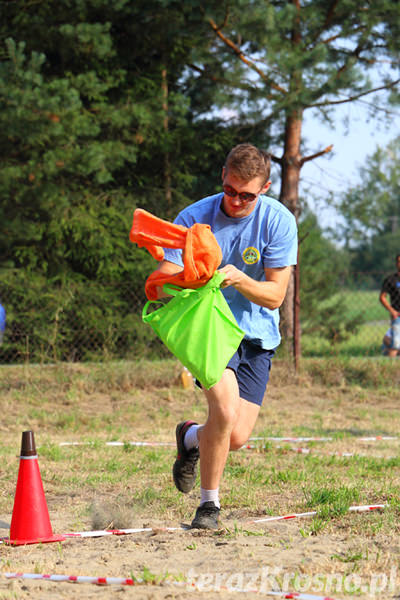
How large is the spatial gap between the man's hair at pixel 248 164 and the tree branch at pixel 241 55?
26.2 ft

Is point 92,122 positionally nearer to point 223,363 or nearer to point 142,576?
point 223,363

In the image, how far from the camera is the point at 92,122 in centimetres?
1245

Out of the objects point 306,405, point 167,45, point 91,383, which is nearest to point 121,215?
point 167,45

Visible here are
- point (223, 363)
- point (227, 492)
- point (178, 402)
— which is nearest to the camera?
point (223, 363)

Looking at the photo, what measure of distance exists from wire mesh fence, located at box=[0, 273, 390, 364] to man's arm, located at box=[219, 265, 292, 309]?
5.53m

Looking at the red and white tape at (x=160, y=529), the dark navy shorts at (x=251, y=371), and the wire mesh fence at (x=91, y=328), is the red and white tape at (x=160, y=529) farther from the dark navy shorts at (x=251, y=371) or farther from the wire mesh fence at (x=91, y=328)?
the wire mesh fence at (x=91, y=328)

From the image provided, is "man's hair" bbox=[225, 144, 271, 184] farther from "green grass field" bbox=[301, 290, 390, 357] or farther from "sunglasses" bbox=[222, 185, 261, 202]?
"green grass field" bbox=[301, 290, 390, 357]

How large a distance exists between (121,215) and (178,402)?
5.23 m

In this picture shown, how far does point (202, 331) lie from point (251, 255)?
2.02 feet

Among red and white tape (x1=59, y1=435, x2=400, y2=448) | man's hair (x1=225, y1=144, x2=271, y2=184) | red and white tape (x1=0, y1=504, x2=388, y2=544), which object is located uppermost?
man's hair (x1=225, y1=144, x2=271, y2=184)

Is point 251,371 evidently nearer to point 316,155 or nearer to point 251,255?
point 251,255

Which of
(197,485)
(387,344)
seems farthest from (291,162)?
(197,485)

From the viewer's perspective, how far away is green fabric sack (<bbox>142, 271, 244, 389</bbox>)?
11.7 feet

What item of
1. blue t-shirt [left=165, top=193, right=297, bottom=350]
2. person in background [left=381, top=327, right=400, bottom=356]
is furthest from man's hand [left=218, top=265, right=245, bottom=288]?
person in background [left=381, top=327, right=400, bottom=356]
